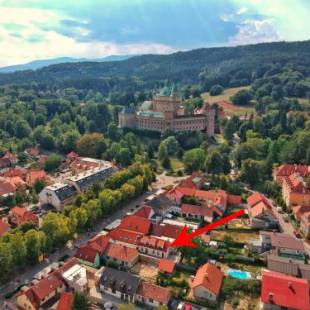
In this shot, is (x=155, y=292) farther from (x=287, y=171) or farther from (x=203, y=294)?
(x=287, y=171)

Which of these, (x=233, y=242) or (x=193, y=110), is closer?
(x=233, y=242)

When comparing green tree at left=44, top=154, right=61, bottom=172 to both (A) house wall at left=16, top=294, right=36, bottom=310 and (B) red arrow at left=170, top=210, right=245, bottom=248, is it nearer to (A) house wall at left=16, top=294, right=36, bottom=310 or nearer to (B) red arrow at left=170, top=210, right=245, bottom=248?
(B) red arrow at left=170, top=210, right=245, bottom=248

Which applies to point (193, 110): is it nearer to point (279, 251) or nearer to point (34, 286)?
point (279, 251)

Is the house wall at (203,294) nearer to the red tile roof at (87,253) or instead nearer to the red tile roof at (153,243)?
the red tile roof at (153,243)

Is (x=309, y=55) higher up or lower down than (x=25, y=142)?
higher up

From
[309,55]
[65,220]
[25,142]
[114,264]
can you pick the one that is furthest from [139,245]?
[309,55]

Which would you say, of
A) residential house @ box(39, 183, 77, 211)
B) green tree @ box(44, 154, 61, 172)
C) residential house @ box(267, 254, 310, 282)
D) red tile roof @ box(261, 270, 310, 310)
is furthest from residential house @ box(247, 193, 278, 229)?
green tree @ box(44, 154, 61, 172)
